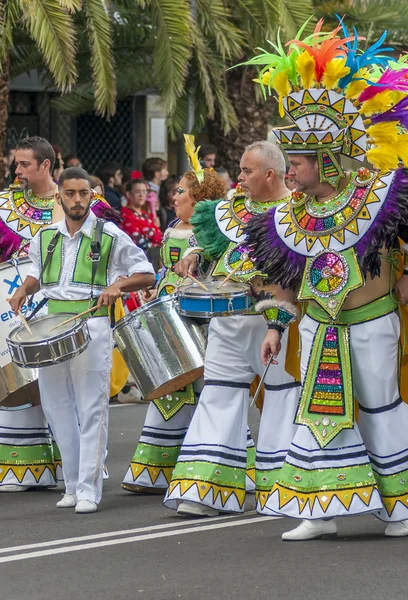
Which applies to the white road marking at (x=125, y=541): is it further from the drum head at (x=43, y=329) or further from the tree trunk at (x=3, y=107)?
the tree trunk at (x=3, y=107)

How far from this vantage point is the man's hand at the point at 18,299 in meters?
8.28

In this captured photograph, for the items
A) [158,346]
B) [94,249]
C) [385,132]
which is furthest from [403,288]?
[94,249]

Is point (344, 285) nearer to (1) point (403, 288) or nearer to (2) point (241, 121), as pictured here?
(1) point (403, 288)

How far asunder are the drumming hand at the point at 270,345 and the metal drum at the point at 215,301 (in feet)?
1.30

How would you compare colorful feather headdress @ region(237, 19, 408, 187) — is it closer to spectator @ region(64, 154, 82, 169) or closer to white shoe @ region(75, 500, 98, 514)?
white shoe @ region(75, 500, 98, 514)

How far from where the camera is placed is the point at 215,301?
760 centimetres

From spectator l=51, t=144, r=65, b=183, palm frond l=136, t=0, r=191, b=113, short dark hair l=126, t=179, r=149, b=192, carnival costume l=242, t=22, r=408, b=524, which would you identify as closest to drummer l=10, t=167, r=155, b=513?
carnival costume l=242, t=22, r=408, b=524

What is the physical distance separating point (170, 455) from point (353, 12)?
9960 millimetres

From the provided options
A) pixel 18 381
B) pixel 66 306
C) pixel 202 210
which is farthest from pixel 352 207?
pixel 18 381

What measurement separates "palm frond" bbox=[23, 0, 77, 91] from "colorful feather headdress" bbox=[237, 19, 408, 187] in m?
6.82

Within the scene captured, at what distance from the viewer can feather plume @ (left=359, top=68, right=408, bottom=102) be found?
7.04 metres

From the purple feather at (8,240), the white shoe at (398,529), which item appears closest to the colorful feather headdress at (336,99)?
the white shoe at (398,529)

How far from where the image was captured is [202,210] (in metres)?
8.23

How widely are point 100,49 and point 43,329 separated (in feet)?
23.4
